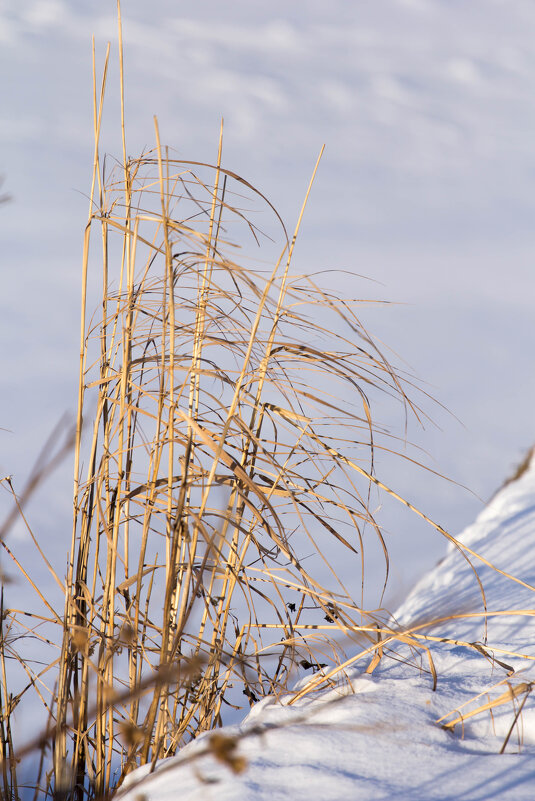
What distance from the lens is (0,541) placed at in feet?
3.69

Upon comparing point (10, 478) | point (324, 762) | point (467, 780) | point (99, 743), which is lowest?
point (467, 780)

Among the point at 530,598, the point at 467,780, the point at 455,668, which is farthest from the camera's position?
the point at 530,598

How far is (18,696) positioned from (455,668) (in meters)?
0.72

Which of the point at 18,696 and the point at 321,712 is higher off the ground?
the point at 18,696

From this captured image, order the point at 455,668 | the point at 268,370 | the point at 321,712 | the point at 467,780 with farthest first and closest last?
1. the point at 455,668
2. the point at 268,370
3. the point at 321,712
4. the point at 467,780

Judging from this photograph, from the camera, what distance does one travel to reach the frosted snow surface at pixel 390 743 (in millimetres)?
801

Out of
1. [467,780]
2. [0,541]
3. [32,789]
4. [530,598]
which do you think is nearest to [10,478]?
[0,541]

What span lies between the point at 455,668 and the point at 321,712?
13.3 inches

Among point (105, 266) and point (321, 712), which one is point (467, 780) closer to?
point (321, 712)

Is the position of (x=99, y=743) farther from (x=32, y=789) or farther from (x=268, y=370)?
(x=268, y=370)

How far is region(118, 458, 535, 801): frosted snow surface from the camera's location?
80 centimetres

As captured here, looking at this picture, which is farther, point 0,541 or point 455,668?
point 455,668

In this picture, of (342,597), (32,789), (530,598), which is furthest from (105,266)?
(530,598)

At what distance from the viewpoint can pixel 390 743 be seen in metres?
0.91
